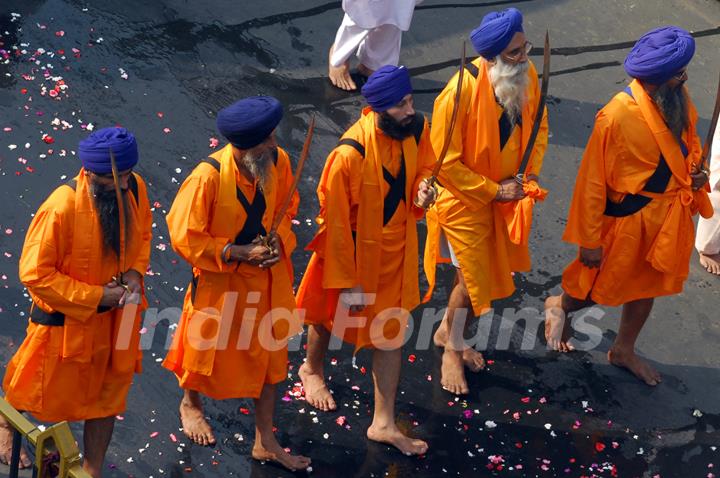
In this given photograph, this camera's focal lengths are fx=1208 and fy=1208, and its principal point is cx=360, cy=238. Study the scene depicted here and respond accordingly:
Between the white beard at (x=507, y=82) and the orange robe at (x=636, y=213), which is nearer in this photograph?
the white beard at (x=507, y=82)

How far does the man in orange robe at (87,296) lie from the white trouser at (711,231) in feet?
12.2

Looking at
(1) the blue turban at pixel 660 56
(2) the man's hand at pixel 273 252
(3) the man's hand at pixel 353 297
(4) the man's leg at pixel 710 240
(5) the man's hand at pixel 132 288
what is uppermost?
(1) the blue turban at pixel 660 56

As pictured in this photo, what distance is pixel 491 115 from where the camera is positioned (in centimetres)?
599

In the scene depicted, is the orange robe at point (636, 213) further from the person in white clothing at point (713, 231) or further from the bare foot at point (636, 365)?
the person in white clothing at point (713, 231)

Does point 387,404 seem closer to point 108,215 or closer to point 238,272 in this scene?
point 238,272

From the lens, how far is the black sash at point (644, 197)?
6234 mm

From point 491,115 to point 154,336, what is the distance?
2.14 metres

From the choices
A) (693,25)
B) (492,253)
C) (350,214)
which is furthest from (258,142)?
(693,25)

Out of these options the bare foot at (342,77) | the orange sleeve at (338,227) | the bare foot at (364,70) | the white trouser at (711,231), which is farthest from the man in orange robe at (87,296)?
the white trouser at (711,231)

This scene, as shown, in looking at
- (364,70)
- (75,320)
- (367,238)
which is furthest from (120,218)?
(364,70)

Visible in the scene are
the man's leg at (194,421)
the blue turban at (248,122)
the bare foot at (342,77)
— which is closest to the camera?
the blue turban at (248,122)

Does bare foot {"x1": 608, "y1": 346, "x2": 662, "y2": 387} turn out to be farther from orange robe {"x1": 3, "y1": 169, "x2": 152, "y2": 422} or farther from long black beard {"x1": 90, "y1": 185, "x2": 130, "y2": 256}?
long black beard {"x1": 90, "y1": 185, "x2": 130, "y2": 256}

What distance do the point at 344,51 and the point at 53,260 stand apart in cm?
373

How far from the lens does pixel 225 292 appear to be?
218 inches
